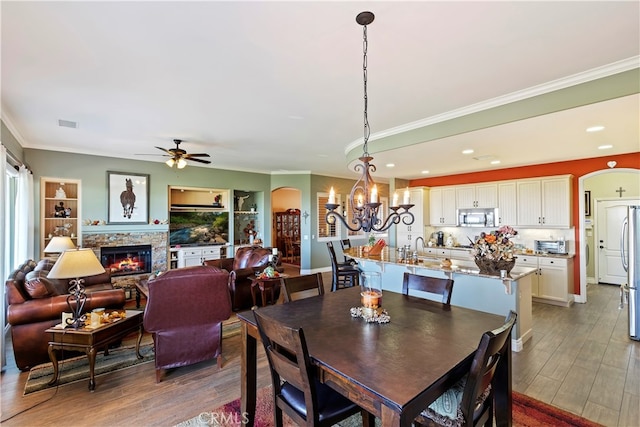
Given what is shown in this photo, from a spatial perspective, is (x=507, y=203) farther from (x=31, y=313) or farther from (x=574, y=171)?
(x=31, y=313)

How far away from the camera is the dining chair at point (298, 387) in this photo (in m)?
1.41

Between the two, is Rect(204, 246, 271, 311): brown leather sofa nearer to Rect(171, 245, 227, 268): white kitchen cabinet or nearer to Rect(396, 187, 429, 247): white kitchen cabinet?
Rect(171, 245, 227, 268): white kitchen cabinet

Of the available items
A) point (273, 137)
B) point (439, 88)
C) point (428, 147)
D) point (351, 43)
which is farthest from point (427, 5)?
point (273, 137)

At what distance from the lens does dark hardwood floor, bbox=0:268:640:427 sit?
231 centimetres

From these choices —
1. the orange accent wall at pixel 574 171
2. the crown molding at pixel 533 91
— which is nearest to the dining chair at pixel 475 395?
the crown molding at pixel 533 91

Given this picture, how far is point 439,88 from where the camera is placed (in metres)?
2.86

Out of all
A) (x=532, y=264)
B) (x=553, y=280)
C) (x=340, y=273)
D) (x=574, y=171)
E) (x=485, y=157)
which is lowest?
(x=553, y=280)

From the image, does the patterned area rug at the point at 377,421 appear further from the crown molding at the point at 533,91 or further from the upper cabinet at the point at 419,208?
the upper cabinet at the point at 419,208

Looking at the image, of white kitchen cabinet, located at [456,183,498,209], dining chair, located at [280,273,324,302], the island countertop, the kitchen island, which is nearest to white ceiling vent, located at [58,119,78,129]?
dining chair, located at [280,273,324,302]

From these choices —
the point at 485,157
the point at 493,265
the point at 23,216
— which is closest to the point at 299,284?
the point at 493,265

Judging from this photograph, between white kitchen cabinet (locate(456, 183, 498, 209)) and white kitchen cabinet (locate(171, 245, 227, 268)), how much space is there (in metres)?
6.15

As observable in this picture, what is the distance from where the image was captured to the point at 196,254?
6996 mm

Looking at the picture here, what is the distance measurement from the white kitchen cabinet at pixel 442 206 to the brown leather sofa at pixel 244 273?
15.0 feet

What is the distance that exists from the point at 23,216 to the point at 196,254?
123 inches
